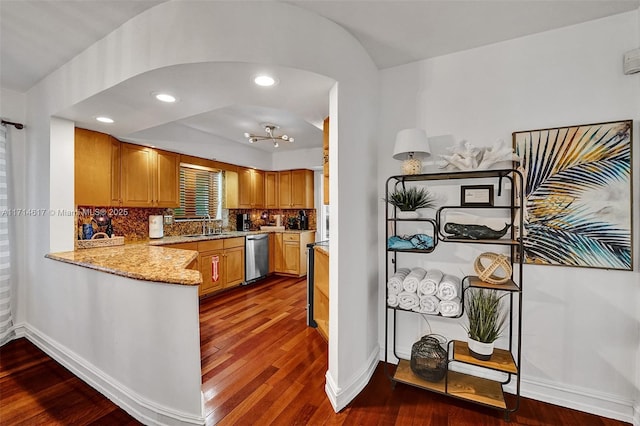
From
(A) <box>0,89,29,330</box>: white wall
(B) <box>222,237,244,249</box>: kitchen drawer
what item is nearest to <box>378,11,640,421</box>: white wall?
(B) <box>222,237,244,249</box>: kitchen drawer

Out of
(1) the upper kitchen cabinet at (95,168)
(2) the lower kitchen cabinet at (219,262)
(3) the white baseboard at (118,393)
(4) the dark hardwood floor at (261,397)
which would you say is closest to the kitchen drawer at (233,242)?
(2) the lower kitchen cabinet at (219,262)

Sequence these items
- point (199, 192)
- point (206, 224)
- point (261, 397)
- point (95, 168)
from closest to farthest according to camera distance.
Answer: point (261, 397) → point (95, 168) → point (199, 192) → point (206, 224)

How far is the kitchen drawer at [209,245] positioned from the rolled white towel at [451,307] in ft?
10.7

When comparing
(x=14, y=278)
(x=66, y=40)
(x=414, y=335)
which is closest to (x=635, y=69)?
(x=414, y=335)

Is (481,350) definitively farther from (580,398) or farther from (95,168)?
(95,168)

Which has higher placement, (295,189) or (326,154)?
(326,154)

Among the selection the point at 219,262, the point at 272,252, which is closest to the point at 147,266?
the point at 219,262

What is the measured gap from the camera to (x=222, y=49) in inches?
61.0

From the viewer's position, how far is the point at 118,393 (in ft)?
6.01

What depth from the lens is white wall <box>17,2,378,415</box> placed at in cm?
157

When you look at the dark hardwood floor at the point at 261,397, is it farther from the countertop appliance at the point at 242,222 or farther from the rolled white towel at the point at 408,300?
the countertop appliance at the point at 242,222

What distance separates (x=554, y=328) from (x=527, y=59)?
192 centimetres

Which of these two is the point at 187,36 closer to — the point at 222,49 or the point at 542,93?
the point at 222,49

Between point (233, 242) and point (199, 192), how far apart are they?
107cm
